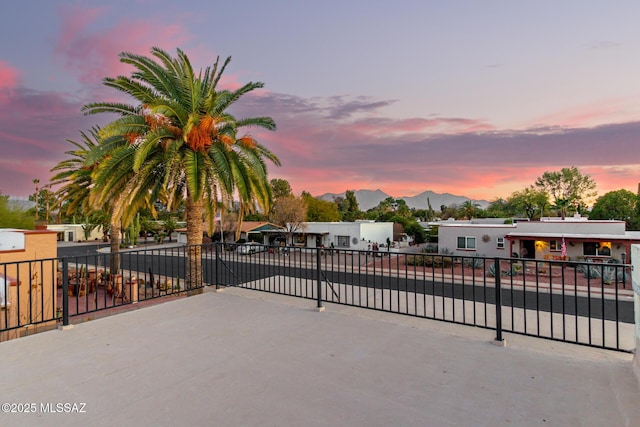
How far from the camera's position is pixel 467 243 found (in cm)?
2608

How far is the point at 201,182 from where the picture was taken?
8422mm

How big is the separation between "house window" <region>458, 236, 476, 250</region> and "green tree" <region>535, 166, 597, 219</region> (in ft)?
119

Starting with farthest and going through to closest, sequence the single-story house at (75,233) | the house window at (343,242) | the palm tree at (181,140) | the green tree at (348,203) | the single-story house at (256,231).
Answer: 1. the green tree at (348,203)
2. the single-story house at (75,233)
3. the single-story house at (256,231)
4. the house window at (343,242)
5. the palm tree at (181,140)

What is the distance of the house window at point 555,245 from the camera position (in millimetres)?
23172

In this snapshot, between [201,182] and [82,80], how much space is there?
936cm

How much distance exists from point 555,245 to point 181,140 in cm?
2567

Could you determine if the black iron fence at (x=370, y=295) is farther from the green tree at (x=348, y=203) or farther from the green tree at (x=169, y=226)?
the green tree at (x=348, y=203)

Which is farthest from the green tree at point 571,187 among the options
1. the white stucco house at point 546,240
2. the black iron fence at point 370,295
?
the black iron fence at point 370,295

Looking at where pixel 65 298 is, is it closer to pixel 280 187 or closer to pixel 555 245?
pixel 555 245

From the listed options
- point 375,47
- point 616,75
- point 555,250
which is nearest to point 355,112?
point 375,47

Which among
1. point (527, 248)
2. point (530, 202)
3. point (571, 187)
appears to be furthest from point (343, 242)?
point (571, 187)

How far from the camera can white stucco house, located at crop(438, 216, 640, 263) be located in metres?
21.5

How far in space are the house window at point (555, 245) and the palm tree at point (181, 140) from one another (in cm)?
2308

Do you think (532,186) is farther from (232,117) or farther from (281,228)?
(232,117)
